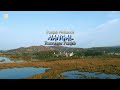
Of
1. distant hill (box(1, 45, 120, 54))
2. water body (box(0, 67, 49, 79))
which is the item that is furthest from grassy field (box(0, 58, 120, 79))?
distant hill (box(1, 45, 120, 54))

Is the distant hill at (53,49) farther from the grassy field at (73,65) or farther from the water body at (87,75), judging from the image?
the water body at (87,75)

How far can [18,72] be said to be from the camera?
6.01m

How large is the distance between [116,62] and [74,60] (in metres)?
0.70

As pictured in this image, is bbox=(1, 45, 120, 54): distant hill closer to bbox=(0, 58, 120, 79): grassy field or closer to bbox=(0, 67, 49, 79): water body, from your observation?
bbox=(0, 58, 120, 79): grassy field

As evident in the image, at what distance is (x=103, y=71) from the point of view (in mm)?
6059

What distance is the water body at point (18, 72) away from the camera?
5.98 meters

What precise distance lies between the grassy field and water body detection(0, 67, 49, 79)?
0.20ft

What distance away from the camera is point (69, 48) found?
19.7ft

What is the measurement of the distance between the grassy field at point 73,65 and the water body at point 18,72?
61mm
